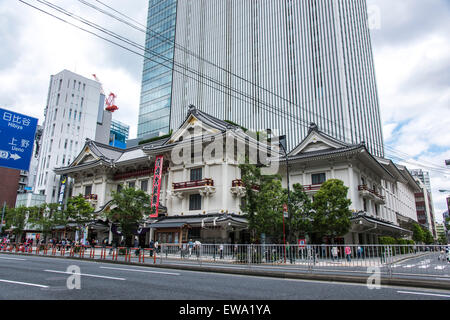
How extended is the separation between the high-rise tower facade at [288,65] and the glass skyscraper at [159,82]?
2.67m

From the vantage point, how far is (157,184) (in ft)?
112

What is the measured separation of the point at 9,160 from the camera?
13438 mm

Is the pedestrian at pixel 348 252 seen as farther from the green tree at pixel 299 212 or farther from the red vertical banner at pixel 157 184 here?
the red vertical banner at pixel 157 184

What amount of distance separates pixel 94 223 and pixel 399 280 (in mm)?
35626

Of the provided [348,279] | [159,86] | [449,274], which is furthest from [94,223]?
[159,86]

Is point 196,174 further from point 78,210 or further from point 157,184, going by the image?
point 78,210

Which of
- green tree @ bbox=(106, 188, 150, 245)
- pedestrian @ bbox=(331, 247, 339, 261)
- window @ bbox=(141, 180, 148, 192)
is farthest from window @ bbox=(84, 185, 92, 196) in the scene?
pedestrian @ bbox=(331, 247, 339, 261)

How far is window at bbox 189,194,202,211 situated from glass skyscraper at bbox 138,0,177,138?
2174 inches

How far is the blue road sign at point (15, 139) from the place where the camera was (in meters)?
13.4

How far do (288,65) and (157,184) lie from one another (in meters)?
47.8

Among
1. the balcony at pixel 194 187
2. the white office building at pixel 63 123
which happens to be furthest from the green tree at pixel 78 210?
the white office building at pixel 63 123

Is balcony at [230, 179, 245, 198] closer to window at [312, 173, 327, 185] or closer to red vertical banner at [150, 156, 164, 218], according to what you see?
red vertical banner at [150, 156, 164, 218]

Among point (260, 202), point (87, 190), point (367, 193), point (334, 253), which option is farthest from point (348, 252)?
point (87, 190)
